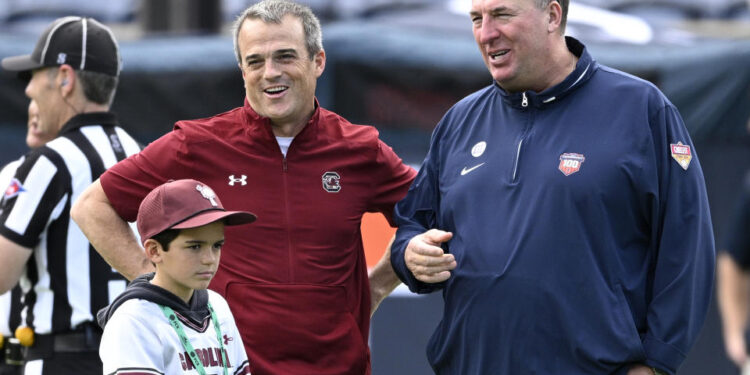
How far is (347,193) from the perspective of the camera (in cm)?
372

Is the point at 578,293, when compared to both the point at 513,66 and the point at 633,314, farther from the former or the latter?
the point at 513,66

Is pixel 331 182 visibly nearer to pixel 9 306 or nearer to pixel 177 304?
pixel 177 304

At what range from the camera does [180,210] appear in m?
3.17

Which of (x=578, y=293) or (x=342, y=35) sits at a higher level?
(x=342, y=35)

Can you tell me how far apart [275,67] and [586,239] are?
44.3 inches

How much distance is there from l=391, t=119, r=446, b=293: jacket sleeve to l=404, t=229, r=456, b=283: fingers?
14 cm

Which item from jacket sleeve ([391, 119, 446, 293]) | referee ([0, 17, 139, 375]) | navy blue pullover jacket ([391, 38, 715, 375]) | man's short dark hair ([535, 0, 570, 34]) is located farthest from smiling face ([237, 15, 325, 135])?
referee ([0, 17, 139, 375])

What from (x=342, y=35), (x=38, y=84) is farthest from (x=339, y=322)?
(x=342, y=35)

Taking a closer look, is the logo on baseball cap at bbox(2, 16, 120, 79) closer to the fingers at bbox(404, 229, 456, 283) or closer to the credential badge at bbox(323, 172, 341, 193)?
the credential badge at bbox(323, 172, 341, 193)

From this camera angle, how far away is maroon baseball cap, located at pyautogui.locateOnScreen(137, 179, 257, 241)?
10.4 feet

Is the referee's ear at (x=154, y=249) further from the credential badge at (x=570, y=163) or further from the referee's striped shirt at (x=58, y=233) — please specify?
the credential badge at (x=570, y=163)

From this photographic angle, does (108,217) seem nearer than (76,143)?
Yes

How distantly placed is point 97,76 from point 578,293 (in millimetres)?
2167

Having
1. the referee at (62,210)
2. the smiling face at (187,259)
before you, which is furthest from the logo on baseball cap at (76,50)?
the smiling face at (187,259)
